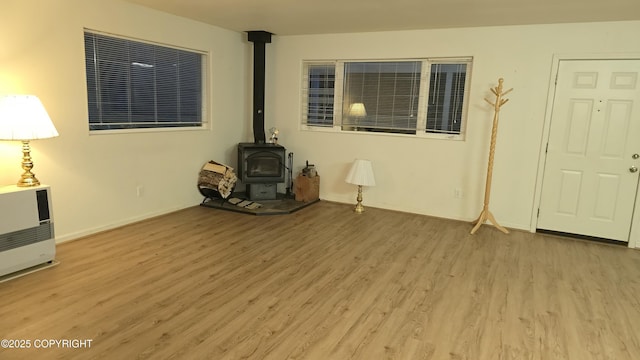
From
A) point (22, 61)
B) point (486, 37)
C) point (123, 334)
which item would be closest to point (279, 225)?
point (123, 334)

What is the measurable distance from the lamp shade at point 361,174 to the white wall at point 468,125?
29 centimetres

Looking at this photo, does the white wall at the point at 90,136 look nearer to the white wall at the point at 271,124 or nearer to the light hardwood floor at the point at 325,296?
the white wall at the point at 271,124

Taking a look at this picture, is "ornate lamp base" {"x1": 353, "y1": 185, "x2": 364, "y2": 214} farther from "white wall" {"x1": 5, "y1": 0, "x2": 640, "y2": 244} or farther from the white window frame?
the white window frame

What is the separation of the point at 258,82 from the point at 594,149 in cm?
421

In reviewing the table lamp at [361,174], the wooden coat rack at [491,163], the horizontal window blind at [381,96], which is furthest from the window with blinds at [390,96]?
the table lamp at [361,174]

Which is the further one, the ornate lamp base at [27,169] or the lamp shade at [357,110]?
the lamp shade at [357,110]

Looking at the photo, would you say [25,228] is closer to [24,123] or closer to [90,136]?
[24,123]

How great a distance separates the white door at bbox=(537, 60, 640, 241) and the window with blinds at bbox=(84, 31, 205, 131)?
4.41 metres

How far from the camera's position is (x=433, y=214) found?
17.7 feet

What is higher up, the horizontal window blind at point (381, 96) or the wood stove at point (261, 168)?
the horizontal window blind at point (381, 96)

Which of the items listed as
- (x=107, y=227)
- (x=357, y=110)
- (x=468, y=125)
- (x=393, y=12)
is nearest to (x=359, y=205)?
(x=357, y=110)

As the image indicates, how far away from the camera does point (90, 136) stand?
160 inches

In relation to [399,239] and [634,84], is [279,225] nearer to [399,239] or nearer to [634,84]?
[399,239]

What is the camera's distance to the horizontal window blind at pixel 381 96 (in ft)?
17.8
